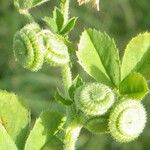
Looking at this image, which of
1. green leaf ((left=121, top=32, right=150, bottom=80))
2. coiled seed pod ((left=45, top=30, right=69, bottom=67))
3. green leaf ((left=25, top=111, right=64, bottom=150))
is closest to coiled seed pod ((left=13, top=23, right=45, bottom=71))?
coiled seed pod ((left=45, top=30, right=69, bottom=67))

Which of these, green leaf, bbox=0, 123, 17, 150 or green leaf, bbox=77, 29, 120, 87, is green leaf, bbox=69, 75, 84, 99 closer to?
green leaf, bbox=77, 29, 120, 87

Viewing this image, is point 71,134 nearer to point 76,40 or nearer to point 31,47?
point 31,47

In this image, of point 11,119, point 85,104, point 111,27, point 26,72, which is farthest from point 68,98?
point 111,27

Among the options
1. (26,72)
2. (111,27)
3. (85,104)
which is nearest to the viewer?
(85,104)

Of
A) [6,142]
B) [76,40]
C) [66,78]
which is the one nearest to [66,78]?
[66,78]

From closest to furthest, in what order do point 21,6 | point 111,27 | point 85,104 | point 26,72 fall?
point 85,104
point 21,6
point 26,72
point 111,27

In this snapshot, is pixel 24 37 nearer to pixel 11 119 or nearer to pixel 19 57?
pixel 19 57
